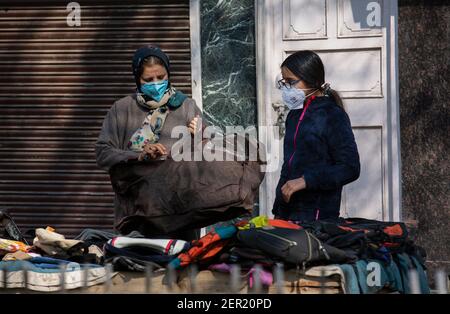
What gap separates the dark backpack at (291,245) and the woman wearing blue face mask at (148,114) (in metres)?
1.17

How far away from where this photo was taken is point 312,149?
571cm

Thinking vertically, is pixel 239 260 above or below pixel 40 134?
below

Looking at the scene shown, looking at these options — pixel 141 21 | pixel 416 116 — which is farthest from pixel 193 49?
pixel 416 116

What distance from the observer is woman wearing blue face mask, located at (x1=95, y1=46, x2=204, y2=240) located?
19.1ft

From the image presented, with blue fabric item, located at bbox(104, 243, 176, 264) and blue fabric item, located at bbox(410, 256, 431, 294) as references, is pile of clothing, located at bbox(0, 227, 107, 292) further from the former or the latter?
blue fabric item, located at bbox(410, 256, 431, 294)

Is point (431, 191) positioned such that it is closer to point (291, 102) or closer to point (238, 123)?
point (238, 123)

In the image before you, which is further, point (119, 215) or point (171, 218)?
point (119, 215)

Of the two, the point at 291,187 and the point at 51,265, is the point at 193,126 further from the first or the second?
the point at 51,265

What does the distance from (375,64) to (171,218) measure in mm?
3964

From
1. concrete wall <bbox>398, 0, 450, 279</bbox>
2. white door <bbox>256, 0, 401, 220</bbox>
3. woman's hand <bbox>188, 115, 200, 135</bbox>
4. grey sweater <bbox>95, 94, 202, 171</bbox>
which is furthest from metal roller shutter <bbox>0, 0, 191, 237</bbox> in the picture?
woman's hand <bbox>188, 115, 200, 135</bbox>

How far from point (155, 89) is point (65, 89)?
3598mm

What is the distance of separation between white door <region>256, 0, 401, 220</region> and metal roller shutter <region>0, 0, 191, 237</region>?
78cm

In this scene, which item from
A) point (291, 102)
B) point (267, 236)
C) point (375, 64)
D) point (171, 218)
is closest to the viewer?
point (267, 236)

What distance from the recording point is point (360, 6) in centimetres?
880
